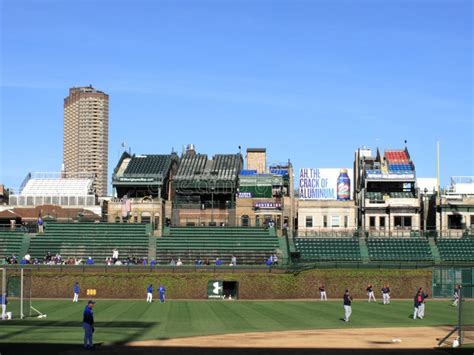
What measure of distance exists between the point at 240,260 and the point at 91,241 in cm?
1487

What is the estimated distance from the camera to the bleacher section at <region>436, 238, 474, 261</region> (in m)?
76.9

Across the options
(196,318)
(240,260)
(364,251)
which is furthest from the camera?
(364,251)

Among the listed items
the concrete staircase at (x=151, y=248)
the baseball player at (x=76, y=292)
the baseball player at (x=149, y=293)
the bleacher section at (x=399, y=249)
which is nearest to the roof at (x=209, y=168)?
the concrete staircase at (x=151, y=248)

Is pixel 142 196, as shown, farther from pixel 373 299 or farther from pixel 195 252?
pixel 373 299

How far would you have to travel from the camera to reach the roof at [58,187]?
355 feet

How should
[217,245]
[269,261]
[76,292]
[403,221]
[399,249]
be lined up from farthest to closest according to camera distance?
[403,221], [399,249], [217,245], [269,261], [76,292]

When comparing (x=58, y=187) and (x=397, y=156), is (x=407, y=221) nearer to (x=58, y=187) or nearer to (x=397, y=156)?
(x=397, y=156)

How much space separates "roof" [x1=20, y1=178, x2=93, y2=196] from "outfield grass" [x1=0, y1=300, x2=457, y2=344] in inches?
1848

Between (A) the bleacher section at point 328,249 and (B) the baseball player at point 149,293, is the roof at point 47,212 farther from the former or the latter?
(B) the baseball player at point 149,293

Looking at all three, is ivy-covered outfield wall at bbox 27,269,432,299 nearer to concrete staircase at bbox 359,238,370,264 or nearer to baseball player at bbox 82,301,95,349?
concrete staircase at bbox 359,238,370,264

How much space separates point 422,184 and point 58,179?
162ft

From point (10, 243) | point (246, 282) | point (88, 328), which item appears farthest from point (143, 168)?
point (88, 328)

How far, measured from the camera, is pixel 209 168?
98.2 meters

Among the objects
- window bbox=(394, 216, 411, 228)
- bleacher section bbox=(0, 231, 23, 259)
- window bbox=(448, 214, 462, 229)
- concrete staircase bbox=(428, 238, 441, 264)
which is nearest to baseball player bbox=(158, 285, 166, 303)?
bleacher section bbox=(0, 231, 23, 259)
